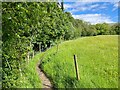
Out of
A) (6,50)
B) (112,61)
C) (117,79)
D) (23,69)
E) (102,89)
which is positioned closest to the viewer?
(6,50)

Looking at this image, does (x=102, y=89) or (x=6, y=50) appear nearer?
(x=6, y=50)

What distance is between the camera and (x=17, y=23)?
5848mm

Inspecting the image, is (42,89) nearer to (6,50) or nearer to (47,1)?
(6,50)

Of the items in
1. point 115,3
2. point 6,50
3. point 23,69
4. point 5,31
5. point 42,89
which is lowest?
point 42,89

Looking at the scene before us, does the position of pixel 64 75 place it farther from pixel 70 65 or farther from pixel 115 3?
pixel 115 3

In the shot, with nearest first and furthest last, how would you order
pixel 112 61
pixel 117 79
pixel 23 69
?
pixel 23 69 → pixel 117 79 → pixel 112 61

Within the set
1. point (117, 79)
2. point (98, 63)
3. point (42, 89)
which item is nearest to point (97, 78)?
point (117, 79)

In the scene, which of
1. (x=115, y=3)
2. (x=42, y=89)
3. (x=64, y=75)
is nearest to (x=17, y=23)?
(x=115, y=3)

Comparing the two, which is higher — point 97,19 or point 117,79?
point 97,19

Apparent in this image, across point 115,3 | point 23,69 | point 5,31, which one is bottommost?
point 23,69

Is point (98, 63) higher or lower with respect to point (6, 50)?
lower

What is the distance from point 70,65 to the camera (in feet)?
38.8

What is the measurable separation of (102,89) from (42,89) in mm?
2248

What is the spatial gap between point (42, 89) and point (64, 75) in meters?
1.41
